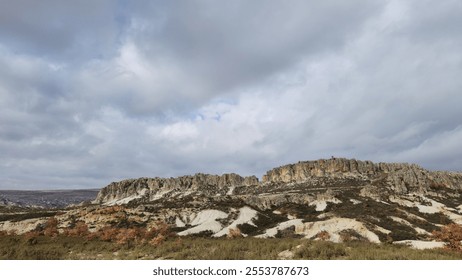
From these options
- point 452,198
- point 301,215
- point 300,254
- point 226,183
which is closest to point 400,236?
point 301,215

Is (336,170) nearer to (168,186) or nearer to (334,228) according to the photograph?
(168,186)

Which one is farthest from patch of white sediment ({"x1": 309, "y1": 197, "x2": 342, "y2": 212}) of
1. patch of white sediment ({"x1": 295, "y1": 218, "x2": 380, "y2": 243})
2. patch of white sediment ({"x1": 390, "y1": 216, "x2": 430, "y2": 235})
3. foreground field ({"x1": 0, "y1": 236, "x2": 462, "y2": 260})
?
foreground field ({"x1": 0, "y1": 236, "x2": 462, "y2": 260})

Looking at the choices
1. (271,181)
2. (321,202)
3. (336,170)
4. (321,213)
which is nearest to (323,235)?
(321,213)

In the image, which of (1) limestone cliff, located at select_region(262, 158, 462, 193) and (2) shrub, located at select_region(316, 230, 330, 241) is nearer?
(2) shrub, located at select_region(316, 230, 330, 241)

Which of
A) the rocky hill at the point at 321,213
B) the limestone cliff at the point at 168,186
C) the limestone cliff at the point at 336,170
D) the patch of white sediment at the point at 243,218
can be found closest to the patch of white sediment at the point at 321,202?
the rocky hill at the point at 321,213

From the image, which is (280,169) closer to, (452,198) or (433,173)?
(433,173)

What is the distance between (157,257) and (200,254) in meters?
2.86

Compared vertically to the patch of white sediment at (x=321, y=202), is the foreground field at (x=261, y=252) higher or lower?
lower

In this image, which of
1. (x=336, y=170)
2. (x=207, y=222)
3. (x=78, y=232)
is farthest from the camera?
(x=336, y=170)

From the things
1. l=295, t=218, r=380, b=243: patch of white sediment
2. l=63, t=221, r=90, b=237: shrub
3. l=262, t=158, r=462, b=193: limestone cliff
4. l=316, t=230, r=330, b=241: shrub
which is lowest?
l=63, t=221, r=90, b=237: shrub

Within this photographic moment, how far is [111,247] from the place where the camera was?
2245cm

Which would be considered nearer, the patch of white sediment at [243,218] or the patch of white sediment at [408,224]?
the patch of white sediment at [408,224]

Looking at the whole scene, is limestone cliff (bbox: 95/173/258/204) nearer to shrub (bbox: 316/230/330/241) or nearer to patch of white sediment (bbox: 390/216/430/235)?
patch of white sediment (bbox: 390/216/430/235)

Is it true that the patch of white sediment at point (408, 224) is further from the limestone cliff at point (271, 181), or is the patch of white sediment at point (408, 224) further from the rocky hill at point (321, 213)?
the limestone cliff at point (271, 181)
